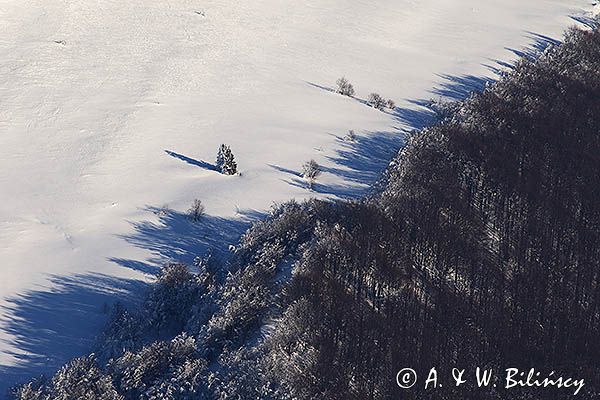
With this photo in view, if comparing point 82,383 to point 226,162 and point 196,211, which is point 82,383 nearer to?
point 196,211

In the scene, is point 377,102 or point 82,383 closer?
point 82,383

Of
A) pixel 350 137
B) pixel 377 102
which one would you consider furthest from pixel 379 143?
pixel 377 102

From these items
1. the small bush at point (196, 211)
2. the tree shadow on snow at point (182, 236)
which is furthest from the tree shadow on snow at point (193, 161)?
the tree shadow on snow at point (182, 236)

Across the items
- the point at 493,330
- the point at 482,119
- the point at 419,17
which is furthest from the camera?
the point at 419,17

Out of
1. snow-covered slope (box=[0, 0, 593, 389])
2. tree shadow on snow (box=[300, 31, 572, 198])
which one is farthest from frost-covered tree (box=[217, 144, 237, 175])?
tree shadow on snow (box=[300, 31, 572, 198])

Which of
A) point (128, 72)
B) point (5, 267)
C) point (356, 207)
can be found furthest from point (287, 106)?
point (5, 267)

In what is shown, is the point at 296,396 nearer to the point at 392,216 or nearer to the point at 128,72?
the point at 392,216
